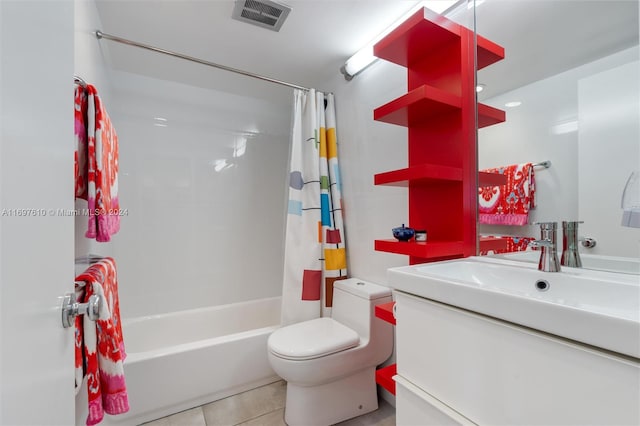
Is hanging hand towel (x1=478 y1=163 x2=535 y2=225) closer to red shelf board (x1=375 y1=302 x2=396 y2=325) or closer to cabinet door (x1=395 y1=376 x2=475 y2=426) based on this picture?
red shelf board (x1=375 y1=302 x2=396 y2=325)

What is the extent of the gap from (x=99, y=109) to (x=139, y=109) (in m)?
1.39

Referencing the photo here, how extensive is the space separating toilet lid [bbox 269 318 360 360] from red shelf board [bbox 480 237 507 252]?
81 centimetres

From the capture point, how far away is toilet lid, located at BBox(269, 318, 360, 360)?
141 cm

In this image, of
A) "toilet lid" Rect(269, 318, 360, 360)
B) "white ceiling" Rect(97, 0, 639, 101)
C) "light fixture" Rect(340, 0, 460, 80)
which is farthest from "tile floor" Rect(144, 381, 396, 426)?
"light fixture" Rect(340, 0, 460, 80)

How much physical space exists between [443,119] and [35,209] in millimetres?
1391

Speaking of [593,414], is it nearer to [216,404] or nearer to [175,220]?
[216,404]

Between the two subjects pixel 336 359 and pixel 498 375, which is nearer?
A: pixel 498 375

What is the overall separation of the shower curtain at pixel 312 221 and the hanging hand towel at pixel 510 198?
3.30 feet

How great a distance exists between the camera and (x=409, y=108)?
48.1 inches

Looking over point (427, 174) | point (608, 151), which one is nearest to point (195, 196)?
point (427, 174)

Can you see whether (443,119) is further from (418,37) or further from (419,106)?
(418,37)

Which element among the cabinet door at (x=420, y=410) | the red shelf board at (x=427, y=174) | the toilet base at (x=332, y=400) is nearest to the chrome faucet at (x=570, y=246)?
the red shelf board at (x=427, y=174)

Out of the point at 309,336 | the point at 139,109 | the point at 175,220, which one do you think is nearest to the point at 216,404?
the point at 309,336

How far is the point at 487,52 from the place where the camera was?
1.19 meters
